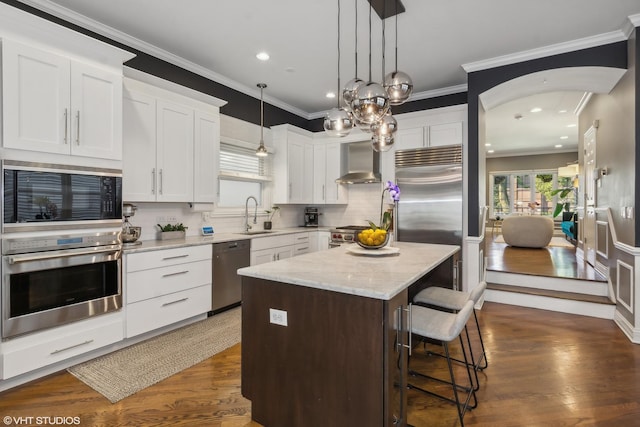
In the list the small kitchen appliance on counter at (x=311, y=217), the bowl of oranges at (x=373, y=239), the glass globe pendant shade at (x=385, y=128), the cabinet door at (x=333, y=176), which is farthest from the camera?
the small kitchen appliance on counter at (x=311, y=217)

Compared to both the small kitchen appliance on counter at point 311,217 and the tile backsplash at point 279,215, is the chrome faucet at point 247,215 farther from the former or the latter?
the small kitchen appliance on counter at point 311,217

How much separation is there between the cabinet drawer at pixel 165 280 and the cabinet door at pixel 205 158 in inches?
32.2

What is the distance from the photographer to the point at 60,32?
8.01 ft

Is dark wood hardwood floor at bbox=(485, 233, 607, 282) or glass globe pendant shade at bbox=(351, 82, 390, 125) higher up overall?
glass globe pendant shade at bbox=(351, 82, 390, 125)

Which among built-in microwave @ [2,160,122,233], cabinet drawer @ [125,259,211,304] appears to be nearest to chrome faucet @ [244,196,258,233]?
cabinet drawer @ [125,259,211,304]

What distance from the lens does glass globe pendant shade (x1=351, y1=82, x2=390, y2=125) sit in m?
Result: 1.99

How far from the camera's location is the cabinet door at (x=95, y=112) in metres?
2.54

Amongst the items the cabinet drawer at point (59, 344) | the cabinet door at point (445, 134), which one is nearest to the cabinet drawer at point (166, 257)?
the cabinet drawer at point (59, 344)

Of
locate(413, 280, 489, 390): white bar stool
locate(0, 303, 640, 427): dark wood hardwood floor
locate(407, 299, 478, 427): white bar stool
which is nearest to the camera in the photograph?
locate(407, 299, 478, 427): white bar stool

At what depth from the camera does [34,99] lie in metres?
2.33

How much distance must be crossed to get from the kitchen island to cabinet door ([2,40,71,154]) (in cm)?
188

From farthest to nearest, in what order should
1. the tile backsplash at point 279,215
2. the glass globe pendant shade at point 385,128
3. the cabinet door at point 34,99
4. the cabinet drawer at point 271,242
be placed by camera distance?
the cabinet drawer at point 271,242 < the tile backsplash at point 279,215 < the glass globe pendant shade at point 385,128 < the cabinet door at point 34,99

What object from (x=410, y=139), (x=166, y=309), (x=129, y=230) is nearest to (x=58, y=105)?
(x=129, y=230)

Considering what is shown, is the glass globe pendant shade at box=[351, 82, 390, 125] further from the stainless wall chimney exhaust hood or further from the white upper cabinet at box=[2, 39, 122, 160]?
the stainless wall chimney exhaust hood
